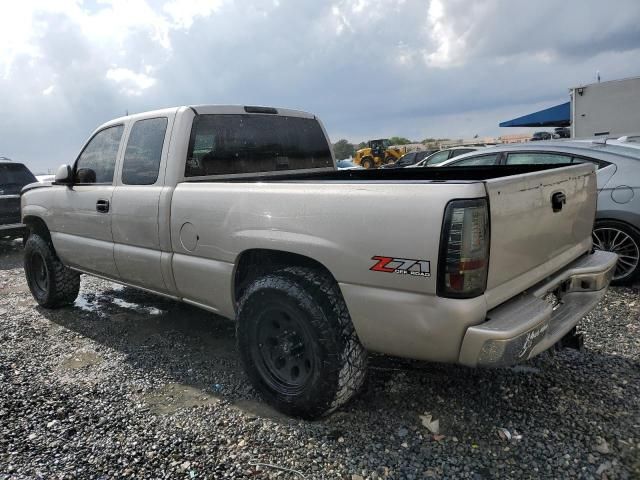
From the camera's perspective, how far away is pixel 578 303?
116 inches

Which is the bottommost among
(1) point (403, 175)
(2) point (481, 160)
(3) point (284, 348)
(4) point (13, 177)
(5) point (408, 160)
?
(3) point (284, 348)

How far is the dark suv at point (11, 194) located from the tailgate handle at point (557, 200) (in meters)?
9.18

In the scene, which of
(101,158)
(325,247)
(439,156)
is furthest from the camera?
(439,156)

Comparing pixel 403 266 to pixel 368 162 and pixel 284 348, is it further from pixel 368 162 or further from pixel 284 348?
pixel 368 162

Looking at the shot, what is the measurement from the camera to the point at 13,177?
951 cm

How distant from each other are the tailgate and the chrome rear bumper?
0.21ft

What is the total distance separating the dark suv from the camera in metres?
8.97

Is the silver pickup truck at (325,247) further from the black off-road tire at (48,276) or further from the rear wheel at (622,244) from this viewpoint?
the rear wheel at (622,244)

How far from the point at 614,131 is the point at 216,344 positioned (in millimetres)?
13173

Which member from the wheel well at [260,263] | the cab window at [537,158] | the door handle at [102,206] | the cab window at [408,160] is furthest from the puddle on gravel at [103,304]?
the cab window at [408,160]

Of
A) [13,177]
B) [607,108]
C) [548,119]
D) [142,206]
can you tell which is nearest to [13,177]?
[13,177]

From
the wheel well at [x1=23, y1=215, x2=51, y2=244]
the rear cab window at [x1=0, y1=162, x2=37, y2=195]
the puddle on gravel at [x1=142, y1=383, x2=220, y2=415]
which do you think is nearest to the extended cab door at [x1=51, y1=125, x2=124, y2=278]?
the wheel well at [x1=23, y1=215, x2=51, y2=244]

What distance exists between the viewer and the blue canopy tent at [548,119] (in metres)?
20.5

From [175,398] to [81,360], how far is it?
1195 millimetres
